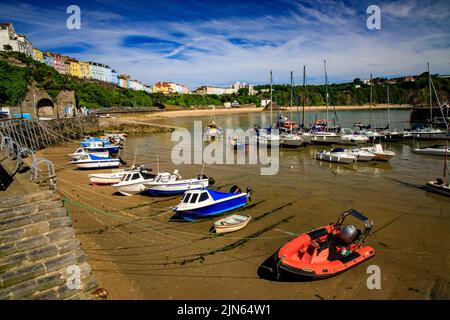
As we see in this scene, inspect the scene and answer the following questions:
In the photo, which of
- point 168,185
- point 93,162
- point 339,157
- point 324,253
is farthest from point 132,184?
point 339,157

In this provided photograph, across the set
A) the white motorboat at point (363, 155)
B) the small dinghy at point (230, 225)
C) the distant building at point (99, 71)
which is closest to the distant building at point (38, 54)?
the distant building at point (99, 71)

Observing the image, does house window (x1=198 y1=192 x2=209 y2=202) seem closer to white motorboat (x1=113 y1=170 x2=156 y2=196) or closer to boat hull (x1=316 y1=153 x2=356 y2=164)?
white motorboat (x1=113 y1=170 x2=156 y2=196)

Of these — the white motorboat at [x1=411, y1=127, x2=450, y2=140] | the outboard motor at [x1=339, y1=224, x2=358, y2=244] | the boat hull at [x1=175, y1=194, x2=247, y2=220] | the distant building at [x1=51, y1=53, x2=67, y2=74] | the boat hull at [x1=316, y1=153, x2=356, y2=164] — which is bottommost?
the boat hull at [x1=175, y1=194, x2=247, y2=220]

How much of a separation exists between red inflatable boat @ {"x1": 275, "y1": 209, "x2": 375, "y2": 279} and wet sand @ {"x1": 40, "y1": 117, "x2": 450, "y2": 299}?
52 cm

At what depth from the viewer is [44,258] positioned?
29.0ft

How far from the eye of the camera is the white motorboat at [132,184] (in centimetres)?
2069

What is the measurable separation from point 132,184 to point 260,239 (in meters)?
11.1

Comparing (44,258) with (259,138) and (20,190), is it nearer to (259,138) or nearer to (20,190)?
(20,190)

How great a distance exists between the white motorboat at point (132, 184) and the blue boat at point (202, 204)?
5.32 meters

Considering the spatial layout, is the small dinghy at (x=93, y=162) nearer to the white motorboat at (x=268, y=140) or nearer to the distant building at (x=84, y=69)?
the white motorboat at (x=268, y=140)

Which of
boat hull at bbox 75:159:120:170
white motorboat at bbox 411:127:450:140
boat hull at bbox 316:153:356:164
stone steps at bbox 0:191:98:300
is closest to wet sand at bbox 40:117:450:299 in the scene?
stone steps at bbox 0:191:98:300

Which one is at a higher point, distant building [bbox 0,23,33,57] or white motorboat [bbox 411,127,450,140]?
distant building [bbox 0,23,33,57]

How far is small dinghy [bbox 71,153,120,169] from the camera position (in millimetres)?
29500
